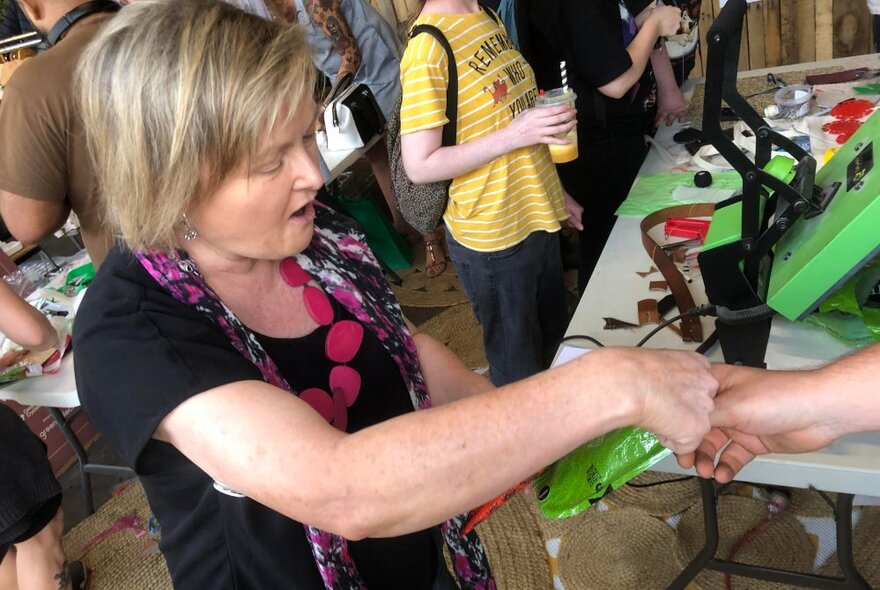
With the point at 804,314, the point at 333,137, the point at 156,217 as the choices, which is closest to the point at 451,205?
the point at 804,314

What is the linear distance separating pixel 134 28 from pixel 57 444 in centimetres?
312

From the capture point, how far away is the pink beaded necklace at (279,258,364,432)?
1089mm

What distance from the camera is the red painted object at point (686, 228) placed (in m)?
1.80

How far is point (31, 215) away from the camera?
1902mm

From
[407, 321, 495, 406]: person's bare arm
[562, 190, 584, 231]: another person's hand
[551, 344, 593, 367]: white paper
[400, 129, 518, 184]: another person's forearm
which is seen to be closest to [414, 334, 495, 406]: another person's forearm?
[407, 321, 495, 406]: person's bare arm

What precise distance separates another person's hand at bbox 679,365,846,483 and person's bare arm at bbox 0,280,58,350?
178 cm

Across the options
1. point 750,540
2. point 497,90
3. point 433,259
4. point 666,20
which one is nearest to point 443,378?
point 497,90

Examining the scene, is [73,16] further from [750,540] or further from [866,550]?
[866,550]

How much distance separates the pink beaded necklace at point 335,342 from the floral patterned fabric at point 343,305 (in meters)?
0.02

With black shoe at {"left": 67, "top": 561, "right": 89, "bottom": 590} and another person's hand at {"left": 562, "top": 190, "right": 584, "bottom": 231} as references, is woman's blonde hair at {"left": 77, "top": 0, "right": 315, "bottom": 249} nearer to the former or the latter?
another person's hand at {"left": 562, "top": 190, "right": 584, "bottom": 231}

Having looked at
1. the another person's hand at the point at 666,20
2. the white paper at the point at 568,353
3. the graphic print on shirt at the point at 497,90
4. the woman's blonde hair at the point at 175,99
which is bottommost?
the white paper at the point at 568,353

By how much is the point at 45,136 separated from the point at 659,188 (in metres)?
1.77

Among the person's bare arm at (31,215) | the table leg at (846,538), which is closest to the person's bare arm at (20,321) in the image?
the person's bare arm at (31,215)

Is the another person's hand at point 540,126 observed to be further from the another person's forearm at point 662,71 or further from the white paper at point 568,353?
the another person's forearm at point 662,71
